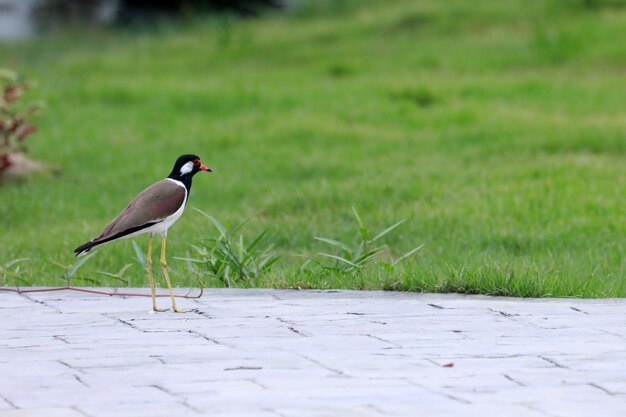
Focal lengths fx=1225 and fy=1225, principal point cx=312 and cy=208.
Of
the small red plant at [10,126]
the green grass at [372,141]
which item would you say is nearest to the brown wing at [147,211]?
the green grass at [372,141]

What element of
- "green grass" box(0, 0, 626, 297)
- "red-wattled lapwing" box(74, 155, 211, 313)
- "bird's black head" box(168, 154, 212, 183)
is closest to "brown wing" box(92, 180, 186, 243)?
"red-wattled lapwing" box(74, 155, 211, 313)

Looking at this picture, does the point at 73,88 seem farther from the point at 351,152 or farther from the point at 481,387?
the point at 481,387

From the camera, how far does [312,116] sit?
14.7 meters

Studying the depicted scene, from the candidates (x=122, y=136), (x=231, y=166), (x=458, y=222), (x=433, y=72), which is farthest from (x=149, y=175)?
(x=433, y=72)

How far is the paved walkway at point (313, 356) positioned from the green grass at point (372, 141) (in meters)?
0.74

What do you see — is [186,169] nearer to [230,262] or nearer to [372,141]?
[230,262]

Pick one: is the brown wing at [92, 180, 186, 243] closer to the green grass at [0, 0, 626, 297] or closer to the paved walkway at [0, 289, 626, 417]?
the paved walkway at [0, 289, 626, 417]

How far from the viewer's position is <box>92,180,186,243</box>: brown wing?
6.10 m

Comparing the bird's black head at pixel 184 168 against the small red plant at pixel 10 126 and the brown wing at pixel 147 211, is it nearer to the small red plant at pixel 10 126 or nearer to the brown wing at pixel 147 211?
the brown wing at pixel 147 211

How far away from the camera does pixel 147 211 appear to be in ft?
20.1

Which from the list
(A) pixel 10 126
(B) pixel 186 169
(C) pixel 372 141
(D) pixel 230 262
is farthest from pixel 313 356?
(C) pixel 372 141

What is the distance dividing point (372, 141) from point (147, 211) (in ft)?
25.2

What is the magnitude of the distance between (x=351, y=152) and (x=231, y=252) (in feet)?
18.9

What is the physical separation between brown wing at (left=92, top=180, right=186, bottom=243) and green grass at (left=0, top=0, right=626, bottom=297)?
1069mm
